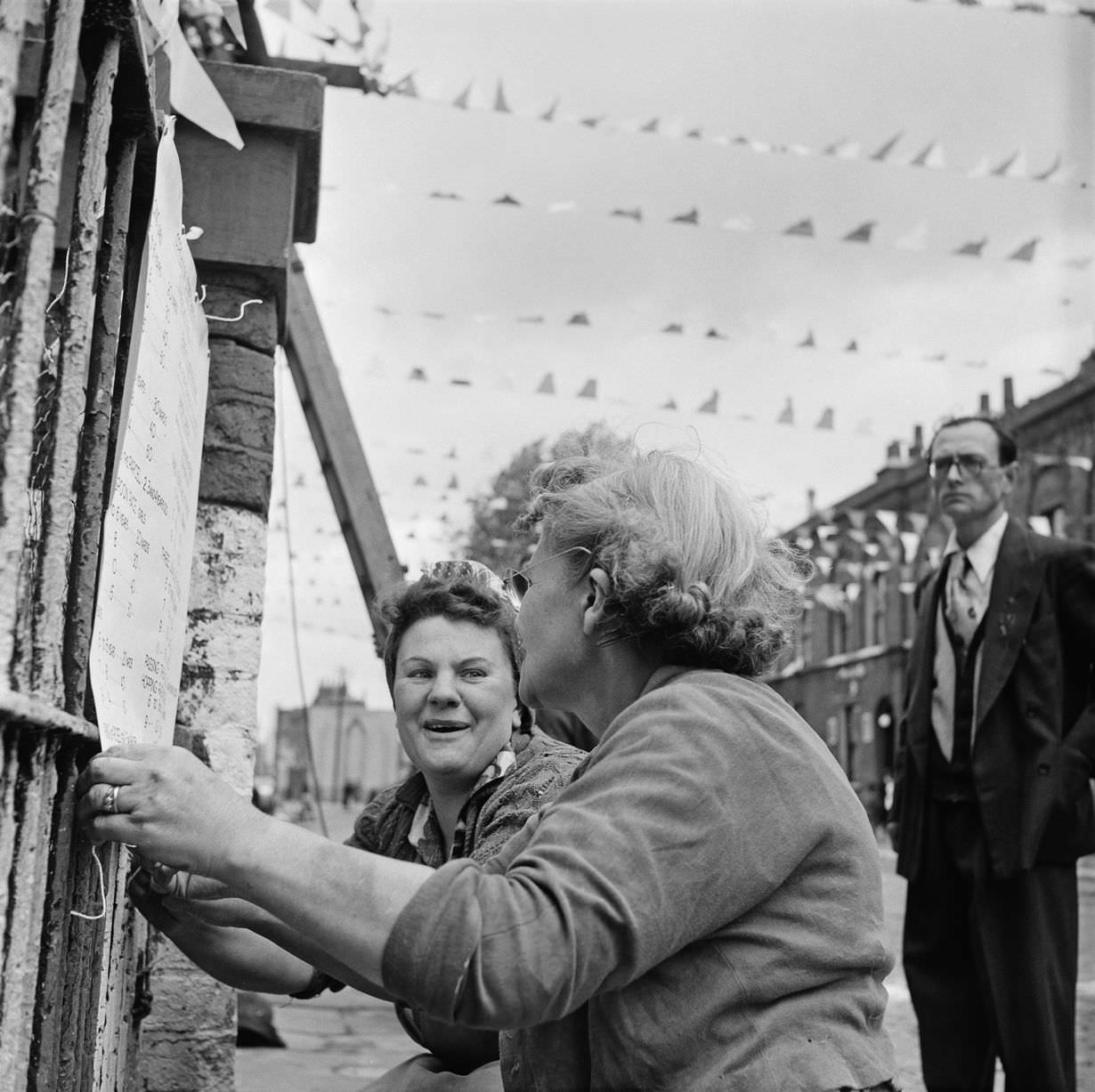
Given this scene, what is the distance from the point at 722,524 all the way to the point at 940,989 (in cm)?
238

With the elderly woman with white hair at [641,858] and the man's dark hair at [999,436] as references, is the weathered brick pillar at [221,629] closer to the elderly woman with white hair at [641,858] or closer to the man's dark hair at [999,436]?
the elderly woman with white hair at [641,858]

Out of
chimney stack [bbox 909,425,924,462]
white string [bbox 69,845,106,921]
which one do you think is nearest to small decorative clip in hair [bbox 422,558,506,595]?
white string [bbox 69,845,106,921]

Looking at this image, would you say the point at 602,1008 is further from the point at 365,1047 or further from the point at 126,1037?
the point at 365,1047

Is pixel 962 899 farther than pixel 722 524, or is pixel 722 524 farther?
pixel 962 899

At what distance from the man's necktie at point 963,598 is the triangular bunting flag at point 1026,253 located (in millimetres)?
5316

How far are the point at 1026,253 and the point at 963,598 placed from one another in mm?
5456

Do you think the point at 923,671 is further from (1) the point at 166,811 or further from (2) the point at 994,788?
Answer: (1) the point at 166,811

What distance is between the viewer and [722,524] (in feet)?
5.51

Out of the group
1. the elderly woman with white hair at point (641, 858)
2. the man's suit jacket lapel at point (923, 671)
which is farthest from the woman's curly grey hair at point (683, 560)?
the man's suit jacket lapel at point (923, 671)

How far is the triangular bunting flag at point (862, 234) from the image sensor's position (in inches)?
322

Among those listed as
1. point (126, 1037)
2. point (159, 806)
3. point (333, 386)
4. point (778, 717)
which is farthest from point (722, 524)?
point (333, 386)

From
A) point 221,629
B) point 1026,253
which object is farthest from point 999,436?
point 1026,253

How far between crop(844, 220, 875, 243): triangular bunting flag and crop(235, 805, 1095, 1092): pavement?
14.3 feet

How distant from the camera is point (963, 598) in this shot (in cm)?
384
